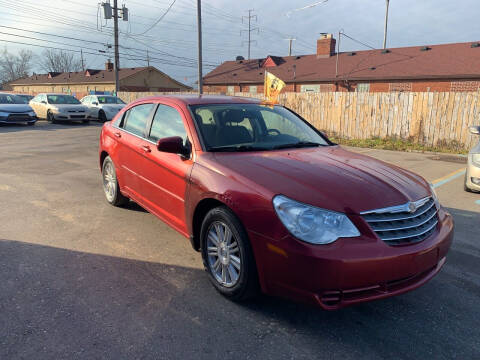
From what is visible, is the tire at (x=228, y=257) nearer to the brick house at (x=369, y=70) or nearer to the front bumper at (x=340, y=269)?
the front bumper at (x=340, y=269)

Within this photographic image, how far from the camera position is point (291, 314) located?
288 centimetres

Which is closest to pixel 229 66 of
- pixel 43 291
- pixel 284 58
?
pixel 284 58

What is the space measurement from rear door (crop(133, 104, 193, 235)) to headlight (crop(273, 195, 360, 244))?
1.21 m

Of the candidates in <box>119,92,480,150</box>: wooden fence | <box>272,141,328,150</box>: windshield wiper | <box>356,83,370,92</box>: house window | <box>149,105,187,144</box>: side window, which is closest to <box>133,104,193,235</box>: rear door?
<box>149,105,187,144</box>: side window

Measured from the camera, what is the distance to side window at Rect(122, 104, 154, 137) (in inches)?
177

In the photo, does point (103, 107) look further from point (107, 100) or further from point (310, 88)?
point (310, 88)

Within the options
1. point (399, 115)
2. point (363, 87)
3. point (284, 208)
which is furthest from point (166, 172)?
Result: point (363, 87)

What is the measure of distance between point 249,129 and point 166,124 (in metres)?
0.89

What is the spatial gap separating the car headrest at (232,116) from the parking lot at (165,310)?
1412 millimetres

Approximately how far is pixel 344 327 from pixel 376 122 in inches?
Answer: 499

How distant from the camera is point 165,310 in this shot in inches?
114

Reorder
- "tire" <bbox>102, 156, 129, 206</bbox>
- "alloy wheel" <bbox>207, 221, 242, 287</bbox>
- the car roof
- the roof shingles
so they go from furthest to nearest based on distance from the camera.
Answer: the roof shingles → "tire" <bbox>102, 156, 129, 206</bbox> → the car roof → "alloy wheel" <bbox>207, 221, 242, 287</bbox>

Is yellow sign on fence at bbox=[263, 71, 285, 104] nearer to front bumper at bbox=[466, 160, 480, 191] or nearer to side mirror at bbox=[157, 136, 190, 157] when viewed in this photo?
front bumper at bbox=[466, 160, 480, 191]

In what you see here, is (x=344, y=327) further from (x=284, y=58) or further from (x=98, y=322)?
(x=284, y=58)
